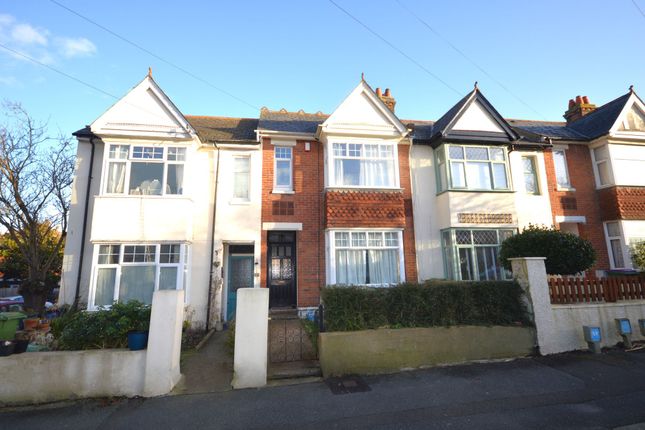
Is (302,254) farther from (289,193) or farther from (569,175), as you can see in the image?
(569,175)

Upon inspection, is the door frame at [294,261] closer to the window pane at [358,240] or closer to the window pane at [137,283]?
the window pane at [358,240]

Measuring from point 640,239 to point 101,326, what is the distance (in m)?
17.3

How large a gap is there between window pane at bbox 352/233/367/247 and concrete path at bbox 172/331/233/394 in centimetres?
519

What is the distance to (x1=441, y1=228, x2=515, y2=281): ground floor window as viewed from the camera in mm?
10422

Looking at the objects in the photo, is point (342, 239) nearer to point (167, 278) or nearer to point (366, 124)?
point (366, 124)

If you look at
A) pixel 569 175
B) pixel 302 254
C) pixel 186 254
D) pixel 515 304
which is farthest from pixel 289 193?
pixel 569 175

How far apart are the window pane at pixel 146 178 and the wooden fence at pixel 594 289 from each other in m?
11.9

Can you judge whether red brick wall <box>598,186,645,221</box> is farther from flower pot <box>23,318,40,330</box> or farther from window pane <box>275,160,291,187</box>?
flower pot <box>23,318,40,330</box>

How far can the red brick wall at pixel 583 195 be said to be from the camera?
11.7 m

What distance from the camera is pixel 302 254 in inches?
411

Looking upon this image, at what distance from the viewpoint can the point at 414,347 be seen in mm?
6391

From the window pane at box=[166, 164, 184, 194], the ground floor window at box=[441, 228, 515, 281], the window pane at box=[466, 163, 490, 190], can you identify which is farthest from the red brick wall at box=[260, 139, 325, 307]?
the window pane at box=[466, 163, 490, 190]

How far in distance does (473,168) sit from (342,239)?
5.76 meters

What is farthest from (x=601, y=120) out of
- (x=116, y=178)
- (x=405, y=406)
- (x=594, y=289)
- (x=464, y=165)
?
(x=116, y=178)
